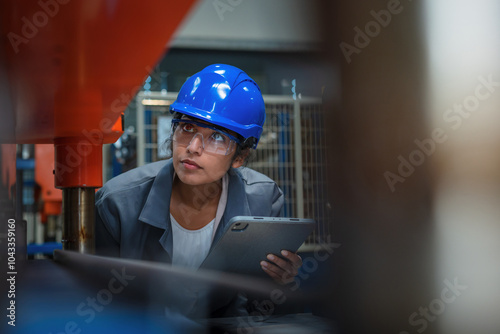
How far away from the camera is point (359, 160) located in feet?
0.83

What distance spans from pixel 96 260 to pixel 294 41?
71cm

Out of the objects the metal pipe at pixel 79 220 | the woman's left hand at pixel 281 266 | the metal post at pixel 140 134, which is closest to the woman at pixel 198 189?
the woman's left hand at pixel 281 266

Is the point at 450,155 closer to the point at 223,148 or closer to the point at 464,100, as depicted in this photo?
the point at 464,100

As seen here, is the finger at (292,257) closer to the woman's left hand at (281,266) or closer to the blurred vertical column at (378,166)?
the woman's left hand at (281,266)

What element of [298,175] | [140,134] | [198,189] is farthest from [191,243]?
[298,175]

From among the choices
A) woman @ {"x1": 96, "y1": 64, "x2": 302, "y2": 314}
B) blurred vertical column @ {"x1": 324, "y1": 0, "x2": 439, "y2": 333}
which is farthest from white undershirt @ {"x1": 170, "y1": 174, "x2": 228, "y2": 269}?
blurred vertical column @ {"x1": 324, "y1": 0, "x2": 439, "y2": 333}

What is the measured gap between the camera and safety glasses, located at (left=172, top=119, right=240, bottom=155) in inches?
46.3

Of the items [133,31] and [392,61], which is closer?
[392,61]

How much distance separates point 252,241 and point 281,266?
160 millimetres

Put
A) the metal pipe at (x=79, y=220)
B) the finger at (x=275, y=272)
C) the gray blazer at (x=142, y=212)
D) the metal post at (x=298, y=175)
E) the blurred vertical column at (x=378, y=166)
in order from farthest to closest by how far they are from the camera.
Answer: the metal post at (x=298, y=175), the gray blazer at (x=142, y=212), the finger at (x=275, y=272), the metal pipe at (x=79, y=220), the blurred vertical column at (x=378, y=166)

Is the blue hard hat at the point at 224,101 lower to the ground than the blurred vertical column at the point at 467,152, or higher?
higher

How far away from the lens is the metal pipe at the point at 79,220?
949mm

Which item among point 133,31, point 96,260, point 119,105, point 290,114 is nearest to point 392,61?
point 133,31

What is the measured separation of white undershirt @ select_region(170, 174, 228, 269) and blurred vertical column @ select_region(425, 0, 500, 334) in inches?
44.1
